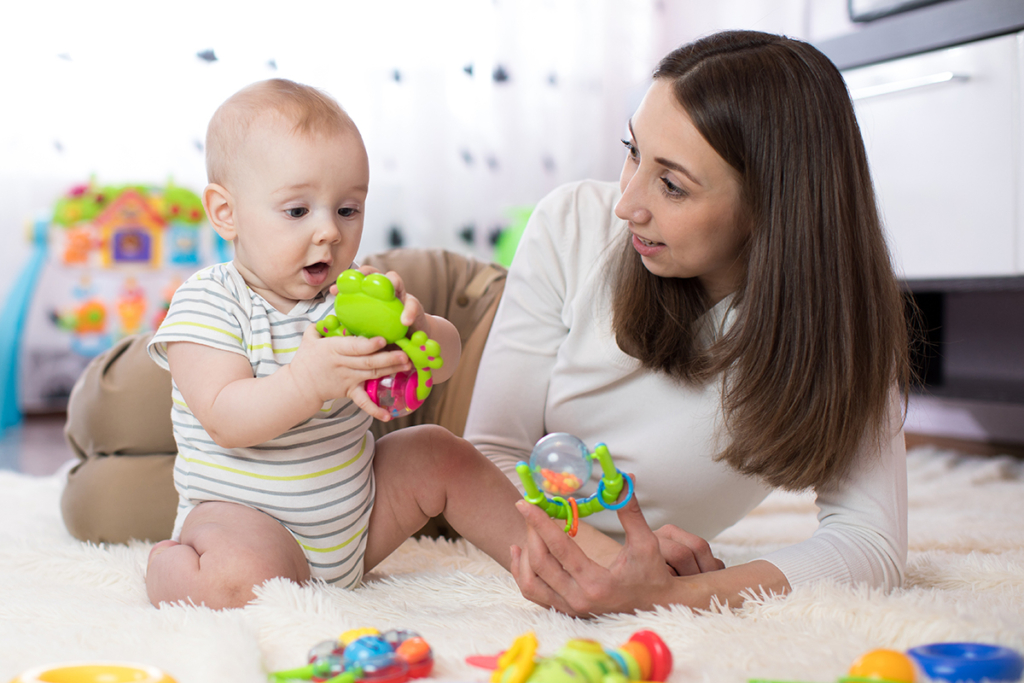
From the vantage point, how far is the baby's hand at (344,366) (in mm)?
657

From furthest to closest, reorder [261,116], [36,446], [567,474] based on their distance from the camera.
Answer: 1. [36,446]
2. [261,116]
3. [567,474]

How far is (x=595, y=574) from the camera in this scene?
0.70 m

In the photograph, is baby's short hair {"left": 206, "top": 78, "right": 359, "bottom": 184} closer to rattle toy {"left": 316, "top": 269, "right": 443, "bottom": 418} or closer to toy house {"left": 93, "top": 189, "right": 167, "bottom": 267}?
rattle toy {"left": 316, "top": 269, "right": 443, "bottom": 418}

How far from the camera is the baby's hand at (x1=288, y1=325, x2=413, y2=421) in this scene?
657 millimetres

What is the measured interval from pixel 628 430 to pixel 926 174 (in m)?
1.29

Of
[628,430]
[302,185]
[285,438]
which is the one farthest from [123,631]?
[628,430]

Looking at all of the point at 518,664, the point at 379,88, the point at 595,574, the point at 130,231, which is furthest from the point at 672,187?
the point at 130,231

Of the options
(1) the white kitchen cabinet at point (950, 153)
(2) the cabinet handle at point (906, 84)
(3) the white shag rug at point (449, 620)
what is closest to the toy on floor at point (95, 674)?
(3) the white shag rug at point (449, 620)

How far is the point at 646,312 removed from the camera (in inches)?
36.1

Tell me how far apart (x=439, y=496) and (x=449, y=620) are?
184mm

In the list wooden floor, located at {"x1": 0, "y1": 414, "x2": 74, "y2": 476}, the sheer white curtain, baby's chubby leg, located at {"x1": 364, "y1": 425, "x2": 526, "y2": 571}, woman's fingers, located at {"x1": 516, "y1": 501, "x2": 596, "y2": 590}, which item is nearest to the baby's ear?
baby's chubby leg, located at {"x1": 364, "y1": 425, "x2": 526, "y2": 571}

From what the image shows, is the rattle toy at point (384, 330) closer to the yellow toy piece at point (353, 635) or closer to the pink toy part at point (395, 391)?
the pink toy part at point (395, 391)

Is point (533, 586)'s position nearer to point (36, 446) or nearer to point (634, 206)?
point (634, 206)

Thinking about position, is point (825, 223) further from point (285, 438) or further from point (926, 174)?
point (926, 174)
